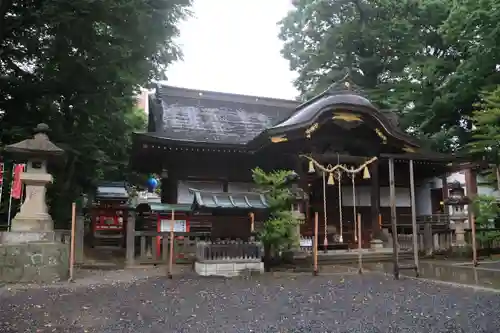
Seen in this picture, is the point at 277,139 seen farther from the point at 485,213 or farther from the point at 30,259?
the point at 30,259

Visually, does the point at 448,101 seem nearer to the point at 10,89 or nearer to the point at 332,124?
the point at 332,124

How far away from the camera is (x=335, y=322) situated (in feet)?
18.0

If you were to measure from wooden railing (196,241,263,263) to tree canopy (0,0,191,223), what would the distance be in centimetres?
625

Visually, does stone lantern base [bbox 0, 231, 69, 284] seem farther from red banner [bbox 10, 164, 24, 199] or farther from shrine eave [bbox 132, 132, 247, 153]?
shrine eave [bbox 132, 132, 247, 153]

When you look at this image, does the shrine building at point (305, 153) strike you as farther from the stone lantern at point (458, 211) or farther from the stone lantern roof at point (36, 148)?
the stone lantern roof at point (36, 148)

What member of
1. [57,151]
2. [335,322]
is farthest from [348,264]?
[57,151]

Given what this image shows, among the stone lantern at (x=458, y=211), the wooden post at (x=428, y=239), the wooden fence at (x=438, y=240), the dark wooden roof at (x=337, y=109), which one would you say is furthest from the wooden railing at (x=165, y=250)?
the stone lantern at (x=458, y=211)

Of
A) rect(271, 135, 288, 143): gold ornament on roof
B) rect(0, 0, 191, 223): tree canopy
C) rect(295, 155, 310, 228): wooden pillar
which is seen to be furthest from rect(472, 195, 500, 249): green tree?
rect(0, 0, 191, 223): tree canopy

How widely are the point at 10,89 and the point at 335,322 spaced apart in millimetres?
12626

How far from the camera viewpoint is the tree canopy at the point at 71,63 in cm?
1230

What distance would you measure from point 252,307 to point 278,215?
4168mm

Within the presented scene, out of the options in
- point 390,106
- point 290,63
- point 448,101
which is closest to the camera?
point 448,101

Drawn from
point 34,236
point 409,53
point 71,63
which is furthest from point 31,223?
point 409,53

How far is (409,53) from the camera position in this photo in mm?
20484
